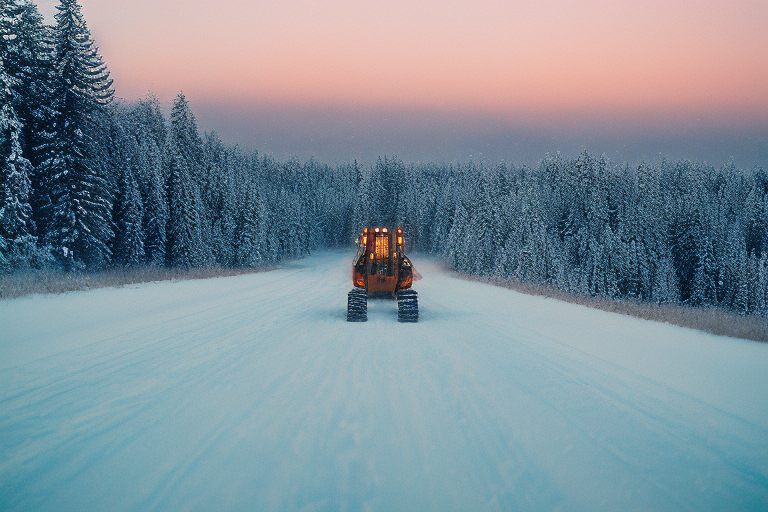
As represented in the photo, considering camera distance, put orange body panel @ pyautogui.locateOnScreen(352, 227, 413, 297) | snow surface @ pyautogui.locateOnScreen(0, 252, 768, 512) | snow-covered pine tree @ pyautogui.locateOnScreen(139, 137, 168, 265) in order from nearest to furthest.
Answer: snow surface @ pyautogui.locateOnScreen(0, 252, 768, 512) → orange body panel @ pyautogui.locateOnScreen(352, 227, 413, 297) → snow-covered pine tree @ pyautogui.locateOnScreen(139, 137, 168, 265)

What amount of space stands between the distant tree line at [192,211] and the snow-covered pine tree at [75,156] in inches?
3.2

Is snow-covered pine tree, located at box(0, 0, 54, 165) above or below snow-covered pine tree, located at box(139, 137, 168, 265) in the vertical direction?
above

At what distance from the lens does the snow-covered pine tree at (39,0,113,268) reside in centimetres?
2550

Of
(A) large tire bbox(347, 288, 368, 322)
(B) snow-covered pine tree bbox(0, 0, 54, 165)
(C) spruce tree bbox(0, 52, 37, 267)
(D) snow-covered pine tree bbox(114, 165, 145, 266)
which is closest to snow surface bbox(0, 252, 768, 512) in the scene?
(A) large tire bbox(347, 288, 368, 322)

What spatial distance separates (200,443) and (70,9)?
3271cm

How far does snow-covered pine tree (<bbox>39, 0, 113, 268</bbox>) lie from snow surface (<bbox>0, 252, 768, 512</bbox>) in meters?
18.7

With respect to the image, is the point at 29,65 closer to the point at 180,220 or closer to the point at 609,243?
the point at 180,220

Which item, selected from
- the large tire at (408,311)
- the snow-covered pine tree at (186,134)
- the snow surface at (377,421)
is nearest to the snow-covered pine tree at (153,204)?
the snow-covered pine tree at (186,134)

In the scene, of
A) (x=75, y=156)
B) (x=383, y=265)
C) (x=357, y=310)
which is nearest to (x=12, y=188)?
(x=75, y=156)

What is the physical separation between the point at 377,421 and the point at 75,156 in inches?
1158

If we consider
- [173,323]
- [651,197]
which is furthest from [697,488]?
[651,197]

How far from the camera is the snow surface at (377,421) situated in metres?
3.81

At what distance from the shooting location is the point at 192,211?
37719mm

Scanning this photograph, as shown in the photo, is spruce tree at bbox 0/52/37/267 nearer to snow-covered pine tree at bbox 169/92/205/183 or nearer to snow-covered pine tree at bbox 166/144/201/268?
snow-covered pine tree at bbox 166/144/201/268
